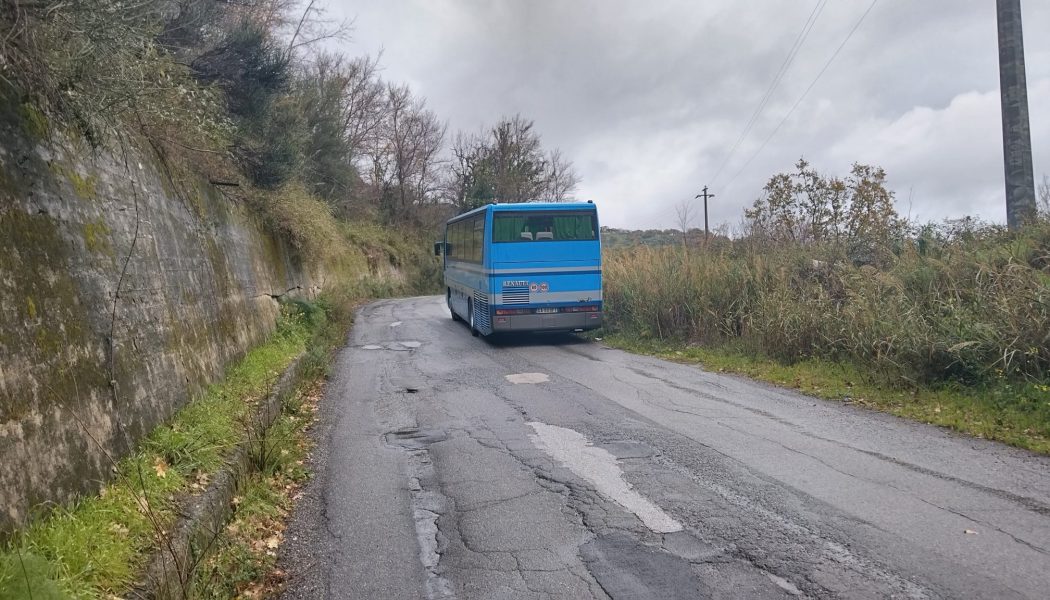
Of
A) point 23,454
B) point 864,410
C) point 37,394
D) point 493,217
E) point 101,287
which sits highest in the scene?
point 493,217

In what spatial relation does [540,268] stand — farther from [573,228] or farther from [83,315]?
[83,315]

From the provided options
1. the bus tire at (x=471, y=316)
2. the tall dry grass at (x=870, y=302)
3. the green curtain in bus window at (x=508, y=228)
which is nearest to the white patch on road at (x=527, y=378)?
the tall dry grass at (x=870, y=302)

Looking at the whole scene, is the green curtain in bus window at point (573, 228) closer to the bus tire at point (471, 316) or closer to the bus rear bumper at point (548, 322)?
the bus rear bumper at point (548, 322)

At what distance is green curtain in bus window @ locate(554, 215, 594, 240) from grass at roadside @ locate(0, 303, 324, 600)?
8.96 meters

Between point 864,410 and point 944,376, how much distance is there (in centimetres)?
149

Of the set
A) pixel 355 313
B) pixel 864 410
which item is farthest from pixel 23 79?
pixel 355 313

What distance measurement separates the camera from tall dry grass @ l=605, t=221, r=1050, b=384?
8.24m

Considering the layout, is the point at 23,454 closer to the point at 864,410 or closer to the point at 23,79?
the point at 23,79

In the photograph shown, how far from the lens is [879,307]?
10172 millimetres

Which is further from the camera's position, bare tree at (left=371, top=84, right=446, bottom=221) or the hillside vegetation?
bare tree at (left=371, top=84, right=446, bottom=221)

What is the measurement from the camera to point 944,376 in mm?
8672

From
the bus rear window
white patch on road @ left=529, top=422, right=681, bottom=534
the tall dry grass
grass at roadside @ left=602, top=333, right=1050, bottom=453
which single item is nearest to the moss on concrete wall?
white patch on road @ left=529, top=422, right=681, bottom=534

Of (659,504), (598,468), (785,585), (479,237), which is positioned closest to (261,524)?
(598,468)

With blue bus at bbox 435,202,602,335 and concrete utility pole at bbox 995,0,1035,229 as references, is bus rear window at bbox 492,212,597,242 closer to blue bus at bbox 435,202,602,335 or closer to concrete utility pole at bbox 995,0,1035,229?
blue bus at bbox 435,202,602,335
